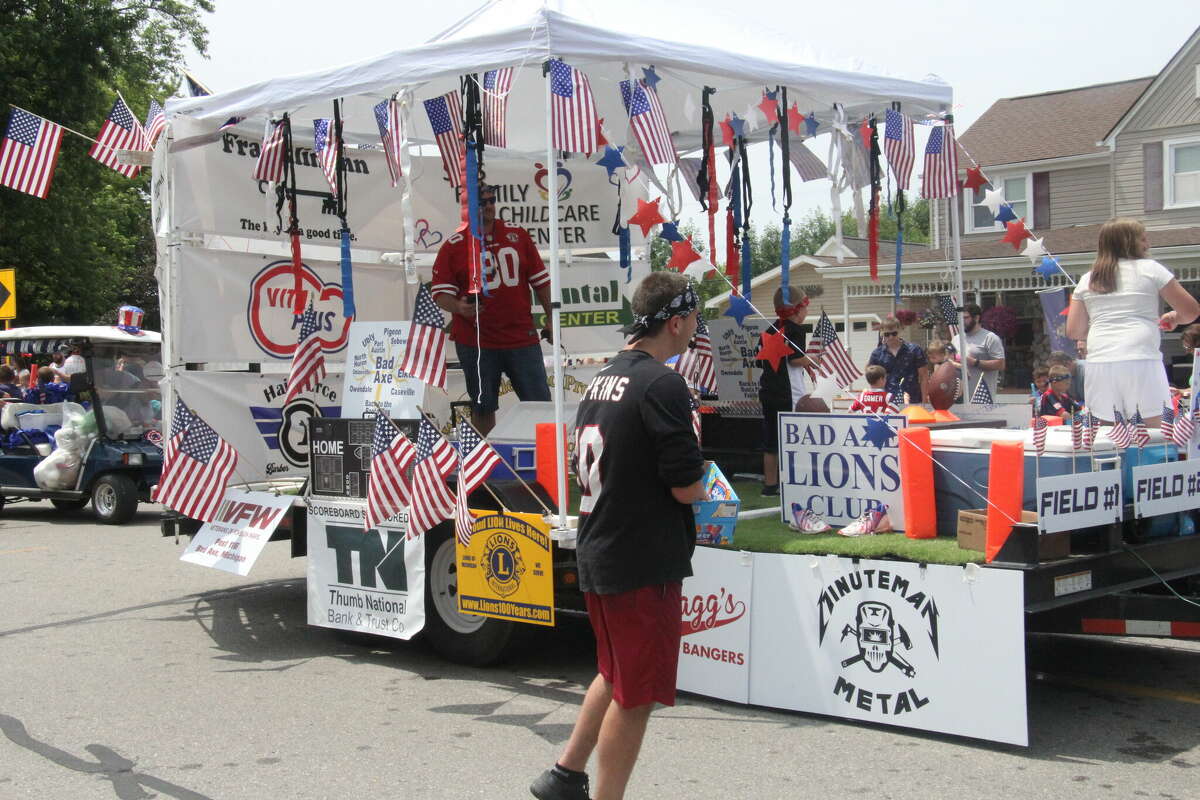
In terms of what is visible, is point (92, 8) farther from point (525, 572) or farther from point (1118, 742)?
point (1118, 742)

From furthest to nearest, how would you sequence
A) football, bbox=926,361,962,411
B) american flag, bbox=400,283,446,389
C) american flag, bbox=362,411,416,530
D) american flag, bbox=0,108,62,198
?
american flag, bbox=0,108,62,198 → football, bbox=926,361,962,411 → american flag, bbox=400,283,446,389 → american flag, bbox=362,411,416,530

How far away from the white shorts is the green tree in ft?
57.8

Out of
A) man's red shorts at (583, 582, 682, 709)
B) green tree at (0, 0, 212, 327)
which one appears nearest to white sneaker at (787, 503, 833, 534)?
man's red shorts at (583, 582, 682, 709)

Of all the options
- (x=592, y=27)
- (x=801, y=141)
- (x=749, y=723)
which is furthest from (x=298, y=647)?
(x=801, y=141)

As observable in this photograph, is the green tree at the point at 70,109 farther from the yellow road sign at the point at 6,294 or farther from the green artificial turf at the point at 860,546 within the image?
the green artificial turf at the point at 860,546

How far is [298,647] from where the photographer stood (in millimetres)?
7320

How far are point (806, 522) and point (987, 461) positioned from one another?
3.10ft

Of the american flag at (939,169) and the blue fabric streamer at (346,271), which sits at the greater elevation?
the american flag at (939,169)

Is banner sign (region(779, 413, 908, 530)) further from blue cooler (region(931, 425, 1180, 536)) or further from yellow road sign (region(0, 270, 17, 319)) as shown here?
yellow road sign (region(0, 270, 17, 319))

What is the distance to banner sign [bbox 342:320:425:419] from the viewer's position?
23.3 feet

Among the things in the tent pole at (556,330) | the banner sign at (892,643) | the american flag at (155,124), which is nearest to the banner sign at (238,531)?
the tent pole at (556,330)

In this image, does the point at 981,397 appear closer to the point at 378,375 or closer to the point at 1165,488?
the point at 1165,488

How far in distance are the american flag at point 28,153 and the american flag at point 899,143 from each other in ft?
18.9

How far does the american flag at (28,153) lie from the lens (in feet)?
28.0
